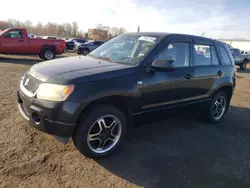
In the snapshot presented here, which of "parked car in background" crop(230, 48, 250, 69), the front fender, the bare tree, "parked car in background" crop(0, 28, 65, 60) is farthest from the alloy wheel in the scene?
the bare tree

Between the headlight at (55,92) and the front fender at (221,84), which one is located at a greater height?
the headlight at (55,92)

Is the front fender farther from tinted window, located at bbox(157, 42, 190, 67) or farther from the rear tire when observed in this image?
the rear tire

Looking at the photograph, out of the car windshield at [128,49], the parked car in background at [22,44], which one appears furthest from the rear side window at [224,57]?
the parked car in background at [22,44]

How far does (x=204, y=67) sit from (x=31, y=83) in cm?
320

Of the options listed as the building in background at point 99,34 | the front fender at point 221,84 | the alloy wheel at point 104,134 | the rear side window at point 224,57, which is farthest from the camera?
the building in background at point 99,34

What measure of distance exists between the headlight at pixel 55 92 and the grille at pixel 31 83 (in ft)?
0.63

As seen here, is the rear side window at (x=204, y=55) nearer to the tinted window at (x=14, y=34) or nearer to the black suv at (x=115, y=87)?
the black suv at (x=115, y=87)

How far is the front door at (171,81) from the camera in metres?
3.57

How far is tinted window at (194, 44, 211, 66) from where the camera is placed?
4441 mm

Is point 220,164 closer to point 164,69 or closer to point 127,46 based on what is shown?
point 164,69

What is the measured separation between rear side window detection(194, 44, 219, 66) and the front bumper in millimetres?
2693

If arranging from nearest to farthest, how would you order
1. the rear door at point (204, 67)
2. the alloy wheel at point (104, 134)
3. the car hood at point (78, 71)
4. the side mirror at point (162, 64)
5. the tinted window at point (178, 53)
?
the car hood at point (78, 71)
the alloy wheel at point (104, 134)
the side mirror at point (162, 64)
the tinted window at point (178, 53)
the rear door at point (204, 67)

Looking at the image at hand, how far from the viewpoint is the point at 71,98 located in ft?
9.09

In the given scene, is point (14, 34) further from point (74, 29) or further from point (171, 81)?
point (74, 29)
